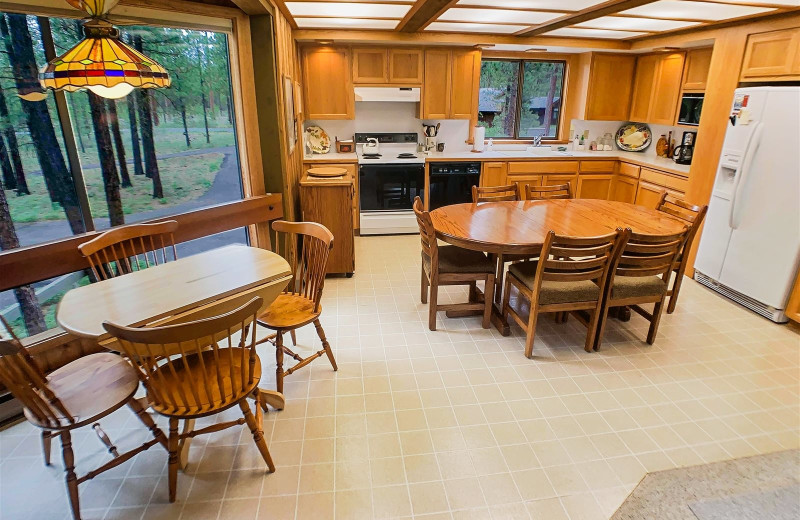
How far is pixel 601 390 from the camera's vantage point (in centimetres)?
257

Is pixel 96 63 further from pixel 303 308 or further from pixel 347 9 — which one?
pixel 347 9

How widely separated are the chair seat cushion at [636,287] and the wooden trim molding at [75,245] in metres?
2.65

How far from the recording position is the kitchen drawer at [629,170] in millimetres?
5176

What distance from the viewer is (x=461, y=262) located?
3172mm

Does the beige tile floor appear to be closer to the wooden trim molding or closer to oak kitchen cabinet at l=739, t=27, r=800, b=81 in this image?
the wooden trim molding

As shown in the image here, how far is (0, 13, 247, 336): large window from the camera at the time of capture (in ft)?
7.32

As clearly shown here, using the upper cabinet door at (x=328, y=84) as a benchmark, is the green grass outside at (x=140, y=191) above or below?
below

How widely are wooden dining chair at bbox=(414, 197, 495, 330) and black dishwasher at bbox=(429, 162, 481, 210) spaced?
215 cm

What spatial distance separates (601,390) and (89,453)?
8.98 feet

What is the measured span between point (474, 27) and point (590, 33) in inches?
50.8

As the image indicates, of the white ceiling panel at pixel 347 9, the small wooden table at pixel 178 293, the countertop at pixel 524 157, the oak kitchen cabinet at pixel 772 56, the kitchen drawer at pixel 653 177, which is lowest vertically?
the small wooden table at pixel 178 293

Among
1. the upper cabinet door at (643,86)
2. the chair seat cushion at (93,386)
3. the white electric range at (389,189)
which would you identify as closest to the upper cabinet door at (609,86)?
the upper cabinet door at (643,86)

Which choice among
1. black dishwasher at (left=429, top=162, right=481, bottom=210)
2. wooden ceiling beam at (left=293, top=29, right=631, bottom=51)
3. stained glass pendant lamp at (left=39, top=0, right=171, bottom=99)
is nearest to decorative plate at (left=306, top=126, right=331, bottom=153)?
wooden ceiling beam at (left=293, top=29, right=631, bottom=51)

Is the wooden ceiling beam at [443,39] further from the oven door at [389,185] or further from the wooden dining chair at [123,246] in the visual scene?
the wooden dining chair at [123,246]
